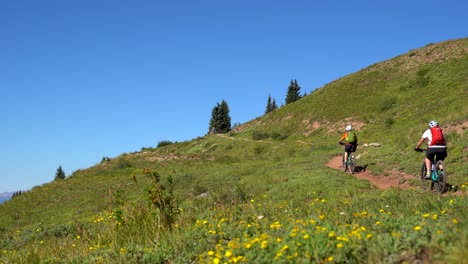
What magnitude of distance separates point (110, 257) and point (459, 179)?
38.4 ft

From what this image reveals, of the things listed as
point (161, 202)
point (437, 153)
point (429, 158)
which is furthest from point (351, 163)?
point (161, 202)

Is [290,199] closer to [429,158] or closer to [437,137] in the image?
[429,158]

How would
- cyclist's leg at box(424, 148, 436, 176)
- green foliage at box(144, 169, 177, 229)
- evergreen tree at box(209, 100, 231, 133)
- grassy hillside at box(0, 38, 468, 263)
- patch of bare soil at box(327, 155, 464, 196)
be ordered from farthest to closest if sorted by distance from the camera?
1. evergreen tree at box(209, 100, 231, 133)
2. patch of bare soil at box(327, 155, 464, 196)
3. cyclist's leg at box(424, 148, 436, 176)
4. green foliage at box(144, 169, 177, 229)
5. grassy hillside at box(0, 38, 468, 263)

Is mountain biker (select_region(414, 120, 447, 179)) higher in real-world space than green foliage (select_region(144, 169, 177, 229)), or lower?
higher

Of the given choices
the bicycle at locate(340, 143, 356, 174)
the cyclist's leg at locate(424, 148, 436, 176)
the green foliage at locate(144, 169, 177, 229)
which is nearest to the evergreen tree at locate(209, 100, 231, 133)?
the bicycle at locate(340, 143, 356, 174)

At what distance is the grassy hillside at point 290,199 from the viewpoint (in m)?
4.91

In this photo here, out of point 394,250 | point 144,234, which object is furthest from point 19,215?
point 394,250

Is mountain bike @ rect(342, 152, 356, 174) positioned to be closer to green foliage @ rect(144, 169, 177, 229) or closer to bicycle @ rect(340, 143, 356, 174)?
bicycle @ rect(340, 143, 356, 174)

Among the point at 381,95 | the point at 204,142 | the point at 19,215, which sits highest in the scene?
the point at 381,95

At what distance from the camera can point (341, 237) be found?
474cm

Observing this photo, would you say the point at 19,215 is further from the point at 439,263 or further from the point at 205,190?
the point at 439,263

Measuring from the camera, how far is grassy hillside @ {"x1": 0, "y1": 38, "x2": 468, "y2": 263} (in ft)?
16.1

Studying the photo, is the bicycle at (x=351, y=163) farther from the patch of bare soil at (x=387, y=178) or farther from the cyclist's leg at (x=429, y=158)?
the cyclist's leg at (x=429, y=158)

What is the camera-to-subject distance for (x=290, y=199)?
1399cm
